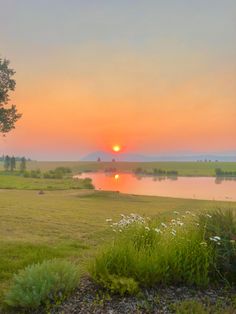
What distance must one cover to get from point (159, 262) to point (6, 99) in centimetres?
1041

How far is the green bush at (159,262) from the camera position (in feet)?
15.0

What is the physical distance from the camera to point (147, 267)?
15.0 feet

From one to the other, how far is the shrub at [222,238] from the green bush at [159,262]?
0.15 meters

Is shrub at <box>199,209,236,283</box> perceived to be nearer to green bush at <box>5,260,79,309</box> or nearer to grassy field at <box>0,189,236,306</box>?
grassy field at <box>0,189,236,306</box>

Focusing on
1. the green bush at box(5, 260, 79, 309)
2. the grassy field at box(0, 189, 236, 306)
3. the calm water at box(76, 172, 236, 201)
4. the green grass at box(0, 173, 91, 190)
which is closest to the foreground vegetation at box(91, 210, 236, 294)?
the green bush at box(5, 260, 79, 309)

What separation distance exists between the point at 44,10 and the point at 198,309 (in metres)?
13.3

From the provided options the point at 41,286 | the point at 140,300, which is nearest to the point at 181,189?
the point at 140,300

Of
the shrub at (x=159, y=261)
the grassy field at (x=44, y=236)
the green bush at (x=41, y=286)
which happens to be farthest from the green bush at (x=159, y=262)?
the grassy field at (x=44, y=236)

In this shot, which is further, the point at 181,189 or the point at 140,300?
the point at 181,189

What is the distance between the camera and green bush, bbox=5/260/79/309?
4160 mm

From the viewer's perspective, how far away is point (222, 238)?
5.11 m

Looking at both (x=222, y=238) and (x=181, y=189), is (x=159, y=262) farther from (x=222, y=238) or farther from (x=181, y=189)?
(x=181, y=189)

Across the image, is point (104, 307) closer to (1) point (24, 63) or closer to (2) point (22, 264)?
(2) point (22, 264)

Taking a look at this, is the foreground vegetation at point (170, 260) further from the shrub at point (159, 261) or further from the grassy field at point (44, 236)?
the grassy field at point (44, 236)
